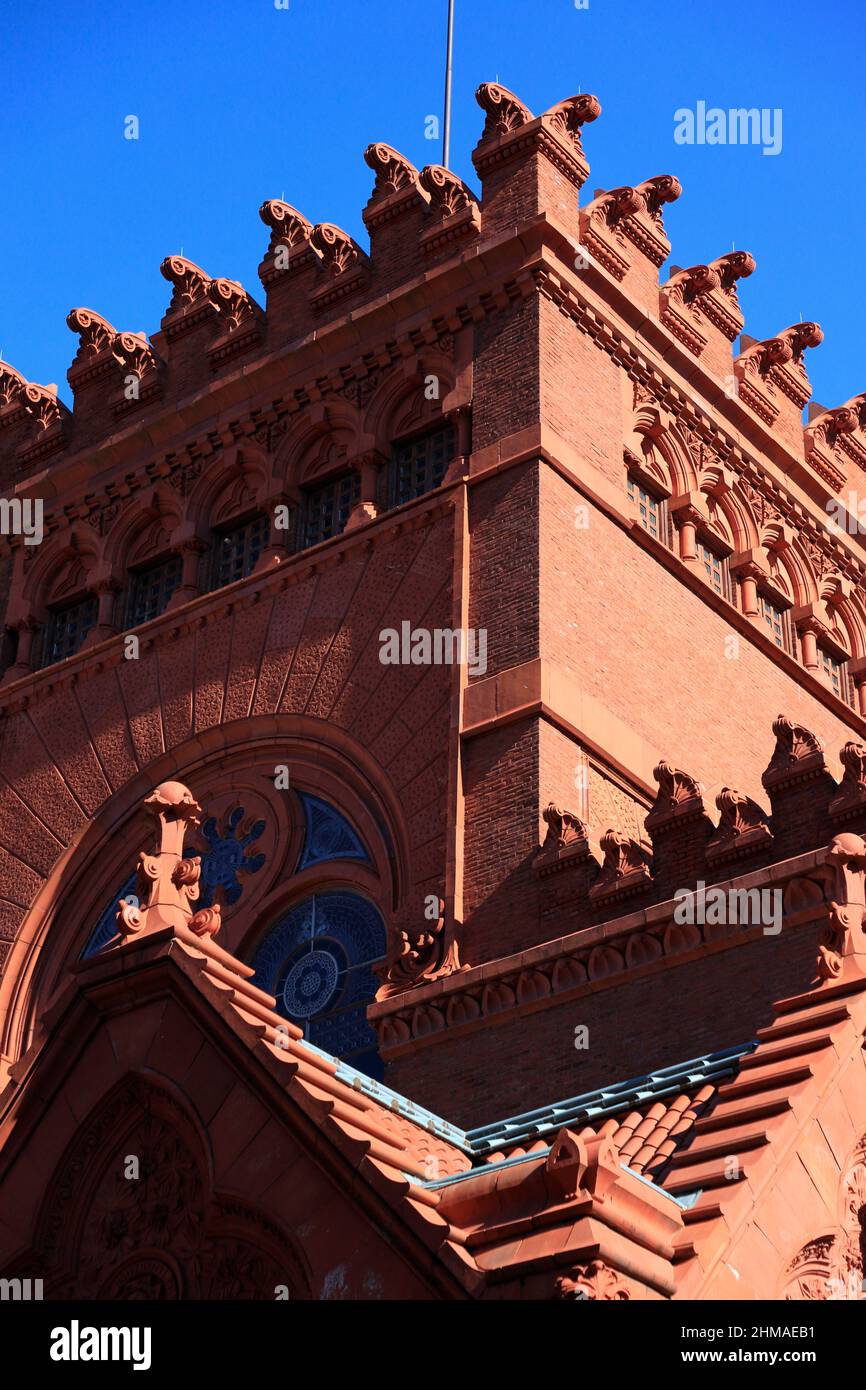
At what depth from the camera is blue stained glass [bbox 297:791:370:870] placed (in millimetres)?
24109

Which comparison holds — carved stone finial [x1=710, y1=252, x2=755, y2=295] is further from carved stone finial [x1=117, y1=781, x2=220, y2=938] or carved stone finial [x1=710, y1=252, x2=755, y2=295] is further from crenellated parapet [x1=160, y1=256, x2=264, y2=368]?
carved stone finial [x1=117, y1=781, x2=220, y2=938]

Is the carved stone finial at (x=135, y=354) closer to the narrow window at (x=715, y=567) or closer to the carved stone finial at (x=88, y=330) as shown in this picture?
the carved stone finial at (x=88, y=330)

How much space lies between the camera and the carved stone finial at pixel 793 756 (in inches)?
790

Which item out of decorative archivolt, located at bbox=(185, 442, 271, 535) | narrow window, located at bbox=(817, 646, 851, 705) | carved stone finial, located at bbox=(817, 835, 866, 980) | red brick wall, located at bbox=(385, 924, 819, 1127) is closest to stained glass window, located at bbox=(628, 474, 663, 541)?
narrow window, located at bbox=(817, 646, 851, 705)

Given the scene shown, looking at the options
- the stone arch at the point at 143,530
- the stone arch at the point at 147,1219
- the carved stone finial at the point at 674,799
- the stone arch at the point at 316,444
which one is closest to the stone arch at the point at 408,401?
the stone arch at the point at 316,444

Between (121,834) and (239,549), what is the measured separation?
3.77 meters

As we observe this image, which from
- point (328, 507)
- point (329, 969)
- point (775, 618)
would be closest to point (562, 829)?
point (329, 969)

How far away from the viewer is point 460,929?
2191cm

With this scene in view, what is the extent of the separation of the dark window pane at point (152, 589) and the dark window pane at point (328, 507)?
201 centimetres

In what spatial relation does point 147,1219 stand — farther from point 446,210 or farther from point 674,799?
point 446,210

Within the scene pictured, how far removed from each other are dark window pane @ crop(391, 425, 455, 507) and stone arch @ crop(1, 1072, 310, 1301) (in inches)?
483

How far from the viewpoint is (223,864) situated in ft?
82.6
